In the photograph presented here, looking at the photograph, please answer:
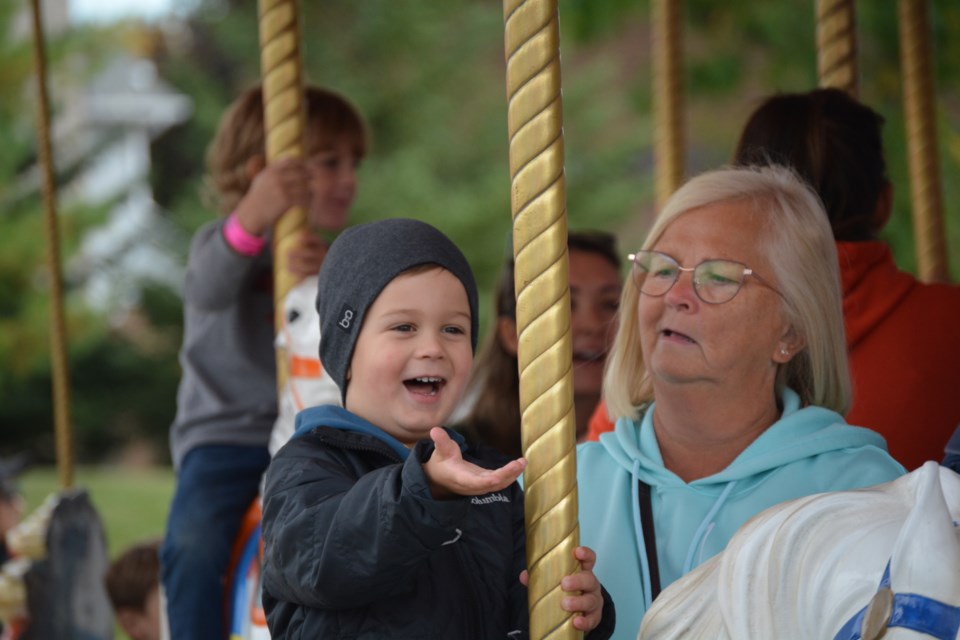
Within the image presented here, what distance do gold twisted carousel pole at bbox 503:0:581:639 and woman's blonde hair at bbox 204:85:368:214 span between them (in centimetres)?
202

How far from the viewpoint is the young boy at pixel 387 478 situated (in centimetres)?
167

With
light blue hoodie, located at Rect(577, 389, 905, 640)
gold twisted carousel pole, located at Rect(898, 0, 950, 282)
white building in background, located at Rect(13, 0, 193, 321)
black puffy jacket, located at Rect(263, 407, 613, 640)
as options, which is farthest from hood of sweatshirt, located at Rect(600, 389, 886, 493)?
white building in background, located at Rect(13, 0, 193, 321)

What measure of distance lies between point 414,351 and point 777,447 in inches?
26.0

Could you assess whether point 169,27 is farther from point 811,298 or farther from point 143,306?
point 811,298

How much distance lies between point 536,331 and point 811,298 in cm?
74

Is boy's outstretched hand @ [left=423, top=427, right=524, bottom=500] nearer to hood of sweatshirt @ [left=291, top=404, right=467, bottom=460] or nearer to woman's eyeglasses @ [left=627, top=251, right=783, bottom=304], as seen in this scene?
hood of sweatshirt @ [left=291, top=404, right=467, bottom=460]

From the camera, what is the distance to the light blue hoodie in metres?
2.12

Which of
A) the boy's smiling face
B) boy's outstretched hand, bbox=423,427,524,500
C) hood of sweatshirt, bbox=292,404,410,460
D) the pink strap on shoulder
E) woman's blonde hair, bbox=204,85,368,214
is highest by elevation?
woman's blonde hair, bbox=204,85,368,214

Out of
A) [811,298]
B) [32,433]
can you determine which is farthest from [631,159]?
[811,298]

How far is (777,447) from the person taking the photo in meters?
2.17

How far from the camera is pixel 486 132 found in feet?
54.6

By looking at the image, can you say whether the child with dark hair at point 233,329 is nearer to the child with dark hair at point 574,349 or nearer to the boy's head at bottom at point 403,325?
the child with dark hair at point 574,349

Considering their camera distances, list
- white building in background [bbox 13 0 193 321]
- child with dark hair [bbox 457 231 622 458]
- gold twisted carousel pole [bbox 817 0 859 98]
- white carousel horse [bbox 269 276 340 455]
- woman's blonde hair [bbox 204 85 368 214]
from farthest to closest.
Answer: white building in background [bbox 13 0 193 321]
child with dark hair [bbox 457 231 622 458]
woman's blonde hair [bbox 204 85 368 214]
gold twisted carousel pole [bbox 817 0 859 98]
white carousel horse [bbox 269 276 340 455]

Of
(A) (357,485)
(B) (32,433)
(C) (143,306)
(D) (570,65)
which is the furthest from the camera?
(D) (570,65)
